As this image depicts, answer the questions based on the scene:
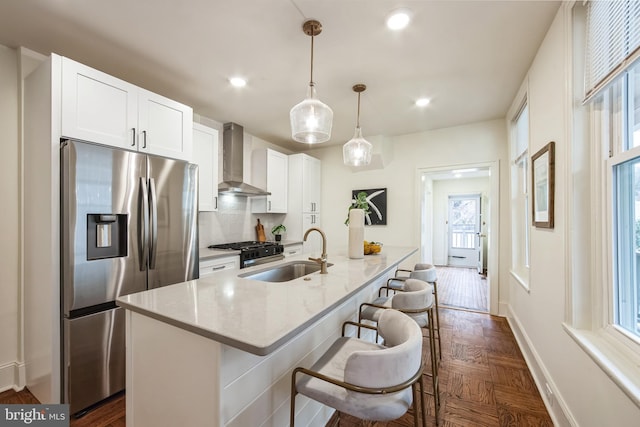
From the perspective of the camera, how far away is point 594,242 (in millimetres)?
1463

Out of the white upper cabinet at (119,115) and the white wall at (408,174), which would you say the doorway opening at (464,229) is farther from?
the white upper cabinet at (119,115)

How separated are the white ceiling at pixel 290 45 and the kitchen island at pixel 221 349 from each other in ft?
5.64

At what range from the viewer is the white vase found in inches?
93.4

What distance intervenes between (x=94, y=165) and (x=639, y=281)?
308 centimetres

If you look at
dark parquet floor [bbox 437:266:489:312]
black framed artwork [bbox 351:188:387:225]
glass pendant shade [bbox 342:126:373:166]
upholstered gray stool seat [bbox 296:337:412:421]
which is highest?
glass pendant shade [bbox 342:126:373:166]

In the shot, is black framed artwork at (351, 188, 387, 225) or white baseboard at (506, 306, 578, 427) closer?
white baseboard at (506, 306, 578, 427)

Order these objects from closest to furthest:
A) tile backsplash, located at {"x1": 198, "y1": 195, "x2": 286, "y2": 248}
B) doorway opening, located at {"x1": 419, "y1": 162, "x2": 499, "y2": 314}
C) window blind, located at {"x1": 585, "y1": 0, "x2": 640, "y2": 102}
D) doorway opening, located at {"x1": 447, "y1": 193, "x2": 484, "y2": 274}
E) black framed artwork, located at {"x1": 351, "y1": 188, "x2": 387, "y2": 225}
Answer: window blind, located at {"x1": 585, "y1": 0, "x2": 640, "y2": 102} → tile backsplash, located at {"x1": 198, "y1": 195, "x2": 286, "y2": 248} → black framed artwork, located at {"x1": 351, "y1": 188, "x2": 387, "y2": 225} → doorway opening, located at {"x1": 419, "y1": 162, "x2": 499, "y2": 314} → doorway opening, located at {"x1": 447, "y1": 193, "x2": 484, "y2": 274}

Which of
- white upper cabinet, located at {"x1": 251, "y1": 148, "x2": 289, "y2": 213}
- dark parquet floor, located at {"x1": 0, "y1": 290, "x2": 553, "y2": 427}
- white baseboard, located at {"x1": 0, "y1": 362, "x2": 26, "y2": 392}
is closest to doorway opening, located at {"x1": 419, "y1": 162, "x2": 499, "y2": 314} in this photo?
dark parquet floor, located at {"x1": 0, "y1": 290, "x2": 553, "y2": 427}

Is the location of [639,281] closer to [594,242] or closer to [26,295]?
[594,242]

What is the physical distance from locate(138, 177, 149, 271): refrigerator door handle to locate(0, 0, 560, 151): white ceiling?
1066mm

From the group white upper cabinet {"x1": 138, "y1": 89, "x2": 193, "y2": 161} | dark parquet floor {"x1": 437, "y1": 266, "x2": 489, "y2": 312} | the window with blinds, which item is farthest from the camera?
dark parquet floor {"x1": 437, "y1": 266, "x2": 489, "y2": 312}

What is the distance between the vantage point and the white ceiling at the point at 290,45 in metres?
1.73

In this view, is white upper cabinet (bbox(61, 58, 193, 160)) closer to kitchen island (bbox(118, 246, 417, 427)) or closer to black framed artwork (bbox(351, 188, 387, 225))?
kitchen island (bbox(118, 246, 417, 427))

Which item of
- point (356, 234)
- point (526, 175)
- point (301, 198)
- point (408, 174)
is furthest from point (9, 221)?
point (526, 175)
